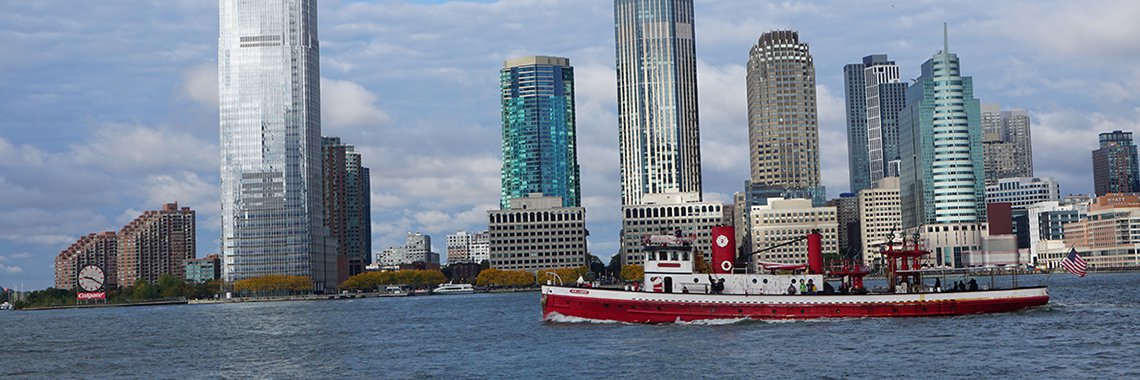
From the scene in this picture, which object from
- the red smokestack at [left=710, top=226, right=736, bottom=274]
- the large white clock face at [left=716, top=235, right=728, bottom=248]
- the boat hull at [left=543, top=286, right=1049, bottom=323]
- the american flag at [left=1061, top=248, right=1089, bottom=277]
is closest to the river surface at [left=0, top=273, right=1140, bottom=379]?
the boat hull at [left=543, top=286, right=1049, bottom=323]

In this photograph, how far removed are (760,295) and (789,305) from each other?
2.23m

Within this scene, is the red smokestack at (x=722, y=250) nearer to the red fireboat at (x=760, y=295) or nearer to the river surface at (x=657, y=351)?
the red fireboat at (x=760, y=295)

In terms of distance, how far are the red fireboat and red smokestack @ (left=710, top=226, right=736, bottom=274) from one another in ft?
0.24

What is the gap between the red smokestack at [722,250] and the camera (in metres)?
101

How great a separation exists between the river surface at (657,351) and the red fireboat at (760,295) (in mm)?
1330

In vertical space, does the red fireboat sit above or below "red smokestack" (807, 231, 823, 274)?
below

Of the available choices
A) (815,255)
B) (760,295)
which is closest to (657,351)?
(760,295)


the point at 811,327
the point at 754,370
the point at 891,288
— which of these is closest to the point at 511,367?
the point at 754,370

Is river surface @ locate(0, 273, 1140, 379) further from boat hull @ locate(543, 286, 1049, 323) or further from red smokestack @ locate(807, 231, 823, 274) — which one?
red smokestack @ locate(807, 231, 823, 274)

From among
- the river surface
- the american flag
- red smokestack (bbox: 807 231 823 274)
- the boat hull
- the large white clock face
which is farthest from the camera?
the american flag

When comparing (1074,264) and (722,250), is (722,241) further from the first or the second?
(1074,264)

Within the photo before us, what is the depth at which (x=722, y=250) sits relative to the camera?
10106 cm

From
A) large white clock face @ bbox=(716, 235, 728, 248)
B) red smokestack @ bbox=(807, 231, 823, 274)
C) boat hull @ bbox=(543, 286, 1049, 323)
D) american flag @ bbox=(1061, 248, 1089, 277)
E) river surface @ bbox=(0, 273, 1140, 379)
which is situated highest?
large white clock face @ bbox=(716, 235, 728, 248)

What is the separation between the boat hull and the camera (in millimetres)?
96750
